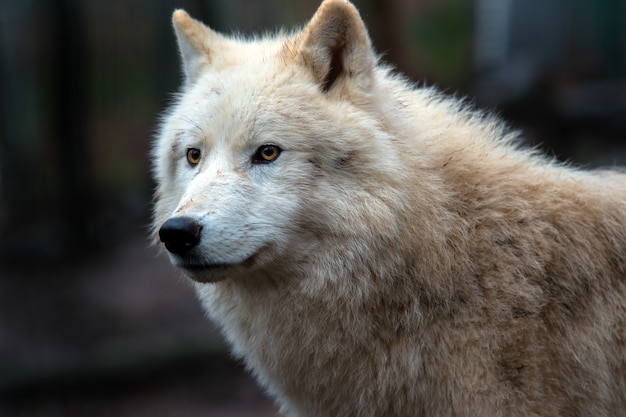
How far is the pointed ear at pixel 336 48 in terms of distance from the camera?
13.3 feet

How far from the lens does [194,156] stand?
171 inches

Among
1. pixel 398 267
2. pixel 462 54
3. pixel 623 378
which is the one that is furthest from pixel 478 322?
pixel 462 54

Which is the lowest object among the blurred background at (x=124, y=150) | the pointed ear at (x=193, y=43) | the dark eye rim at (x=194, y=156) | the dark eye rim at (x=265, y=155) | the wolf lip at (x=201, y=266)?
the blurred background at (x=124, y=150)

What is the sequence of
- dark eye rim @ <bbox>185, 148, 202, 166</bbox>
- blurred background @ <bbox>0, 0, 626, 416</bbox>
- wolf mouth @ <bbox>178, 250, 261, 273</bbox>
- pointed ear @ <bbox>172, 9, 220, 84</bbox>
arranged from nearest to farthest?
wolf mouth @ <bbox>178, 250, 261, 273</bbox>, dark eye rim @ <bbox>185, 148, 202, 166</bbox>, pointed ear @ <bbox>172, 9, 220, 84</bbox>, blurred background @ <bbox>0, 0, 626, 416</bbox>

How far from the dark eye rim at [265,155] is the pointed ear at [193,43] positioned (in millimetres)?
847

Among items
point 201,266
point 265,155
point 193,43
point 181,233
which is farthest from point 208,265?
point 193,43

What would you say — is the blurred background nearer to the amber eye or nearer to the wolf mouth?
the amber eye

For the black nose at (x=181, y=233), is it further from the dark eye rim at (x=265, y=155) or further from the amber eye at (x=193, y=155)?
the amber eye at (x=193, y=155)

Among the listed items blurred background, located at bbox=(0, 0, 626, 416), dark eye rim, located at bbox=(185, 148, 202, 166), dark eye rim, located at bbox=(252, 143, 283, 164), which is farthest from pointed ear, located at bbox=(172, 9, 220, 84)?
blurred background, located at bbox=(0, 0, 626, 416)

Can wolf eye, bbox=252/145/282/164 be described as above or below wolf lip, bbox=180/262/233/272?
above

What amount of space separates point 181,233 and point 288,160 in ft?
2.16

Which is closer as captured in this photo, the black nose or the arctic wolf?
the black nose

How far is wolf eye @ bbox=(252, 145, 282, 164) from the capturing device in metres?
4.06

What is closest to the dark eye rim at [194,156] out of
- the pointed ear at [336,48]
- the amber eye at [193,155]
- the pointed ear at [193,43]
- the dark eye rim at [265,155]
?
the amber eye at [193,155]
